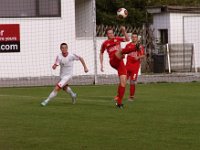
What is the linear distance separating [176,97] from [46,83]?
31.2ft

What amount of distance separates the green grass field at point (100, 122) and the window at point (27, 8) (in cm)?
1031

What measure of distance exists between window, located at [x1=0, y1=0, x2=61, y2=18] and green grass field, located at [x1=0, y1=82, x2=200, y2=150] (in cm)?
1031

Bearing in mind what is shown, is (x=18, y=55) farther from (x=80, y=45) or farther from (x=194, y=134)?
(x=194, y=134)

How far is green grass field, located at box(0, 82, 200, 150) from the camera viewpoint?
12.4m

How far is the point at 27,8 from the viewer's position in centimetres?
3366

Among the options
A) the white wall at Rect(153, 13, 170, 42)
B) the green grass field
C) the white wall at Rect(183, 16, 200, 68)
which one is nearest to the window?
the white wall at Rect(183, 16, 200, 68)

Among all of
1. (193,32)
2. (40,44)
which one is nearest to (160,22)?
(193,32)

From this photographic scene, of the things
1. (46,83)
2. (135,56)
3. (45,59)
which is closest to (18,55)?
(45,59)

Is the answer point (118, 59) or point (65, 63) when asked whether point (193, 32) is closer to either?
point (65, 63)

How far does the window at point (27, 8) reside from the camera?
110ft

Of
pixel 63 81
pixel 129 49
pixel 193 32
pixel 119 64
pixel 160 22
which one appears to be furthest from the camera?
pixel 160 22

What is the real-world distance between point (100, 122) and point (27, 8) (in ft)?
62.1

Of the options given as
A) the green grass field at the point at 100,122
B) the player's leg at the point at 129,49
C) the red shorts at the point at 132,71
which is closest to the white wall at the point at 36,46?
the green grass field at the point at 100,122

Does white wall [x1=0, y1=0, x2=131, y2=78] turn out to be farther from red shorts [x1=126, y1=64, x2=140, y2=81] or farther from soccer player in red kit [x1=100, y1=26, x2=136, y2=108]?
soccer player in red kit [x1=100, y1=26, x2=136, y2=108]
